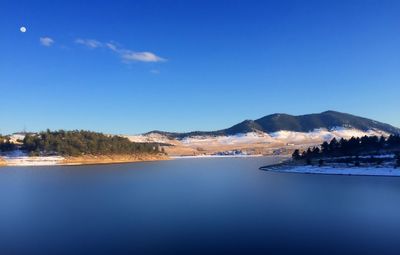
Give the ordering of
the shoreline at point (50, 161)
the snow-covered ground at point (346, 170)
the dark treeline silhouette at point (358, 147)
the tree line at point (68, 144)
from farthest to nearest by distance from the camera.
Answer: the tree line at point (68, 144) < the shoreline at point (50, 161) < the dark treeline silhouette at point (358, 147) < the snow-covered ground at point (346, 170)

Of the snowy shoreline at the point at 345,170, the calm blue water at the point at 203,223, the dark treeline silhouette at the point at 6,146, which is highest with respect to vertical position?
the dark treeline silhouette at the point at 6,146

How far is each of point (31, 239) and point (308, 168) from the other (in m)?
82.8

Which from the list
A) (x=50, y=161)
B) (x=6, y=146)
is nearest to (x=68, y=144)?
(x=50, y=161)

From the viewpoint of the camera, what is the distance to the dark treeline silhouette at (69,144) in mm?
168875

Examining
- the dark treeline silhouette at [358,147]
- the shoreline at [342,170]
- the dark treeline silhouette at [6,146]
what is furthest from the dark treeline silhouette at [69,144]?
the dark treeline silhouette at [358,147]

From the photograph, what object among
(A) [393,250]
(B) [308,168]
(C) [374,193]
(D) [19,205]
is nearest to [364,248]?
(A) [393,250]

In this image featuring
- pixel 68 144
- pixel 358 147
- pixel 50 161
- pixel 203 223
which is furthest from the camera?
pixel 68 144

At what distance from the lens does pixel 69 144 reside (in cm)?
17538

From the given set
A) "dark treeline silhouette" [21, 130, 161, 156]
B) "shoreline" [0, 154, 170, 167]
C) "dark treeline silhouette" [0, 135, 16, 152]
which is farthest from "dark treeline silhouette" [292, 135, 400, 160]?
"dark treeline silhouette" [0, 135, 16, 152]

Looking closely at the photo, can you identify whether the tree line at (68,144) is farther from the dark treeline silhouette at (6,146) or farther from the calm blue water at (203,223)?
the calm blue water at (203,223)

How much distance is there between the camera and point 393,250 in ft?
76.8

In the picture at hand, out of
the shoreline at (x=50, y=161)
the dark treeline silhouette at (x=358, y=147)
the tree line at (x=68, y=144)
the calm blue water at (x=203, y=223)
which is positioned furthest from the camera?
the tree line at (x=68, y=144)

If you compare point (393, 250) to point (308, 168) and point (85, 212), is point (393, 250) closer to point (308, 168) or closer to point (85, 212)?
point (85, 212)

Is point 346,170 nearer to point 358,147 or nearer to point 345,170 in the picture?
point 345,170
